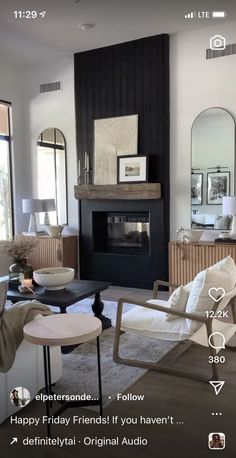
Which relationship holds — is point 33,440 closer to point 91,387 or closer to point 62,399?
point 62,399

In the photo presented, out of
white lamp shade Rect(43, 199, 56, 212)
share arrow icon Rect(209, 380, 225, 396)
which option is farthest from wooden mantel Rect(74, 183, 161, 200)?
share arrow icon Rect(209, 380, 225, 396)

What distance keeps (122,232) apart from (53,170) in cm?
148

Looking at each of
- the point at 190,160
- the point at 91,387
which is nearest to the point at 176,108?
the point at 190,160

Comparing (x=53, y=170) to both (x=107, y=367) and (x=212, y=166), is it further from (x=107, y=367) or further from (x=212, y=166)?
(x=107, y=367)

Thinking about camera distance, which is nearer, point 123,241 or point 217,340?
point 217,340

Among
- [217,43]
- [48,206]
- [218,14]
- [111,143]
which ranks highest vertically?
[218,14]

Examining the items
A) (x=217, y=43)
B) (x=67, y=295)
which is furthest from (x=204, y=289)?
(x=217, y=43)

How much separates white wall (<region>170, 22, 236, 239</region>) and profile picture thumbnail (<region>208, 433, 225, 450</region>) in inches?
136

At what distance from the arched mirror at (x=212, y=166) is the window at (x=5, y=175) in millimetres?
2956

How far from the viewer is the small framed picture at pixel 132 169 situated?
5301 millimetres

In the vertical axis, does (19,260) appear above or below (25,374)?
above

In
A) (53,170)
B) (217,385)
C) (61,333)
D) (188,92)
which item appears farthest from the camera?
(53,170)

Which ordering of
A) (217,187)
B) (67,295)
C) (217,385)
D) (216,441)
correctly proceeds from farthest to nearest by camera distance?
(217,187), (67,295), (217,385), (216,441)

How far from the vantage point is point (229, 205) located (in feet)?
14.8
